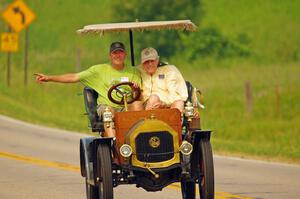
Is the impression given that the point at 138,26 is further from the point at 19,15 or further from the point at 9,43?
the point at 19,15

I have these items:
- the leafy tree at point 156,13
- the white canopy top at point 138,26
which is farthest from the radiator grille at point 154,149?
the leafy tree at point 156,13

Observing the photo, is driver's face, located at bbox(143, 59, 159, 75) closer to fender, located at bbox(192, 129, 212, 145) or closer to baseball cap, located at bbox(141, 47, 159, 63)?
baseball cap, located at bbox(141, 47, 159, 63)

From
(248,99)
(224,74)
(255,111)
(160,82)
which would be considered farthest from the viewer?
(224,74)

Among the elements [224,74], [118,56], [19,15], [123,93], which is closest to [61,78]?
[118,56]

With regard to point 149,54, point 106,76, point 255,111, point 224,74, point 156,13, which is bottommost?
point 255,111

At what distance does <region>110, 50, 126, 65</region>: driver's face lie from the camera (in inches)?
536

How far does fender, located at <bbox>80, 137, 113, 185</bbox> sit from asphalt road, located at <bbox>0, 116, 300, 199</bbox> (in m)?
1.49

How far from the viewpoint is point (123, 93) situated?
13.2 m

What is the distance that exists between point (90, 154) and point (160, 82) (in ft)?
4.05

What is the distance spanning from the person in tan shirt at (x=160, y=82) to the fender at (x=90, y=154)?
79 cm

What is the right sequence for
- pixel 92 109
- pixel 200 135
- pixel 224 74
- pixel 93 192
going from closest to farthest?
pixel 200 135, pixel 93 192, pixel 92 109, pixel 224 74

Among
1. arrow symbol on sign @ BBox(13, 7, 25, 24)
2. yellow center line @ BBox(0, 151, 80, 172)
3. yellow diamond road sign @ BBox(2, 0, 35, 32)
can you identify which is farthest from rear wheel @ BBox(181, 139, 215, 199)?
arrow symbol on sign @ BBox(13, 7, 25, 24)

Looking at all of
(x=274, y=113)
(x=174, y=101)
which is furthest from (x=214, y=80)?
(x=174, y=101)

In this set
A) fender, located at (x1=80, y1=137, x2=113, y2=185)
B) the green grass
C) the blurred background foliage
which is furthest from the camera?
the blurred background foliage
